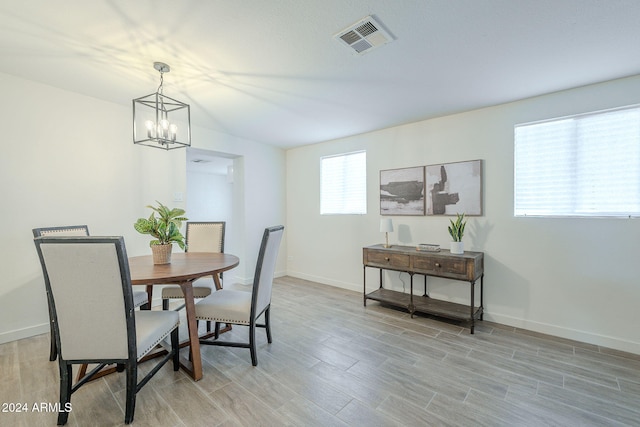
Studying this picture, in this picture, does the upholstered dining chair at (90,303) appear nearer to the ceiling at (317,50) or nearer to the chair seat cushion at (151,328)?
the chair seat cushion at (151,328)

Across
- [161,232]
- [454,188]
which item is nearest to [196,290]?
[161,232]

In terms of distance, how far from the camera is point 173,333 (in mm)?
2035

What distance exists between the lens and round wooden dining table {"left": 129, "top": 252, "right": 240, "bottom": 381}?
1.79m

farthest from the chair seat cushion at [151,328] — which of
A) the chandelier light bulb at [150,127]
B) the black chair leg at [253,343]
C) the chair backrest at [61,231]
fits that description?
the chandelier light bulb at [150,127]

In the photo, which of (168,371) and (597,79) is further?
(597,79)

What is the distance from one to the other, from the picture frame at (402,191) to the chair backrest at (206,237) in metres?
2.24

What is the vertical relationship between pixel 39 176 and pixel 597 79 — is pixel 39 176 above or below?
below

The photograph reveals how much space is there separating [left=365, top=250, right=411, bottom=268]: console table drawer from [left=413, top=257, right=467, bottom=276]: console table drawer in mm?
122

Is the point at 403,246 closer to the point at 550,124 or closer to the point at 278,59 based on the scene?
the point at 550,124

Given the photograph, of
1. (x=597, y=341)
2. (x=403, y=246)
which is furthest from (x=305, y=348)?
(x=597, y=341)

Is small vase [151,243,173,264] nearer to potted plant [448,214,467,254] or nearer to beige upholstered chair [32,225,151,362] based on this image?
beige upholstered chair [32,225,151,362]

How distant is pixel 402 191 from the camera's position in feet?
12.1

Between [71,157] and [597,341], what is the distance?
18.2 ft

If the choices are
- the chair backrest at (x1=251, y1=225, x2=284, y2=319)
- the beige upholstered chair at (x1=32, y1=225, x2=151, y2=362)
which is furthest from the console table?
the beige upholstered chair at (x1=32, y1=225, x2=151, y2=362)
